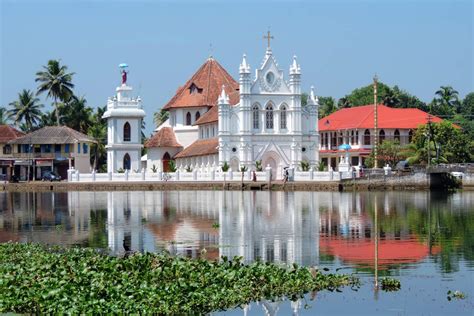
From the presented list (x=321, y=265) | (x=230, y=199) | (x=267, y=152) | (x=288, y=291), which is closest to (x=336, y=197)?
(x=230, y=199)

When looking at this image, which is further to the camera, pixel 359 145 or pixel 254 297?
pixel 359 145

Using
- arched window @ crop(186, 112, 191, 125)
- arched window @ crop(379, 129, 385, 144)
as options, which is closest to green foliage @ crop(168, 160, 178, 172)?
arched window @ crop(186, 112, 191, 125)

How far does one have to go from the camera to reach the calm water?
20453mm

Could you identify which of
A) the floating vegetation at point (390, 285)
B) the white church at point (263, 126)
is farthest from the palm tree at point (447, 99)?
the floating vegetation at point (390, 285)

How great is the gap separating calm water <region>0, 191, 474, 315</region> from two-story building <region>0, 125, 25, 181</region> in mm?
35032

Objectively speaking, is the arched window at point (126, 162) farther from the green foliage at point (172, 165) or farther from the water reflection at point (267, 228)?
the water reflection at point (267, 228)

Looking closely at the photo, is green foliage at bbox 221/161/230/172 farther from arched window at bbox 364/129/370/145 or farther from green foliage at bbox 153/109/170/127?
green foliage at bbox 153/109/170/127

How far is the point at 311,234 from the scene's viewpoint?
33.1 metres

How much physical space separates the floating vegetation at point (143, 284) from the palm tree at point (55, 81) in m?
78.8

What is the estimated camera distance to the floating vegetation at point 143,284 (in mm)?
18234

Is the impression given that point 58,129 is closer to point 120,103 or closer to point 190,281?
point 120,103

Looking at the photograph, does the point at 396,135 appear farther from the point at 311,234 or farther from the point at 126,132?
the point at 311,234

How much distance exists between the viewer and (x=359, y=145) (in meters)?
94.7

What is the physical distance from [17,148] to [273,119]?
26.0m
